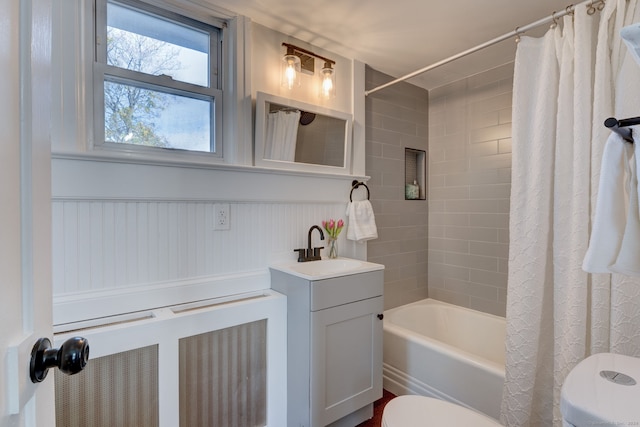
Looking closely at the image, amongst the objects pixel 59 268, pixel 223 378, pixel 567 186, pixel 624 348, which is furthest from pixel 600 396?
pixel 59 268

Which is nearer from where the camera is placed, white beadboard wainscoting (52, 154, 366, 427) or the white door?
the white door

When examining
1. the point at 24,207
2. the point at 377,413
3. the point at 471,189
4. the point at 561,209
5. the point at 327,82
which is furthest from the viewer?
the point at 471,189

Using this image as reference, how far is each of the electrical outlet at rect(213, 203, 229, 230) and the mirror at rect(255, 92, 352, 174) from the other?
1.05 feet

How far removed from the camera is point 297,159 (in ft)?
6.48

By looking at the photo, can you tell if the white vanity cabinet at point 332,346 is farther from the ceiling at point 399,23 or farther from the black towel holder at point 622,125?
the ceiling at point 399,23

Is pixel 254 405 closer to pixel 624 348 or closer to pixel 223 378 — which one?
pixel 223 378

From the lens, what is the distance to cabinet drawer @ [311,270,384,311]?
1.55 m

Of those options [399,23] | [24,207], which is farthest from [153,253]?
[399,23]

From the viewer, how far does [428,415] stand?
123 cm

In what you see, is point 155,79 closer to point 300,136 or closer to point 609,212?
point 300,136

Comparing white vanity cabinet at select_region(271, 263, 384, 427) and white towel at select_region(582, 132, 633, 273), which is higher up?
white towel at select_region(582, 132, 633, 273)

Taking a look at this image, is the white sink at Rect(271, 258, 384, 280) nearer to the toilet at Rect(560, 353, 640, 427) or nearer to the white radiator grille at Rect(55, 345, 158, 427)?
the white radiator grille at Rect(55, 345, 158, 427)

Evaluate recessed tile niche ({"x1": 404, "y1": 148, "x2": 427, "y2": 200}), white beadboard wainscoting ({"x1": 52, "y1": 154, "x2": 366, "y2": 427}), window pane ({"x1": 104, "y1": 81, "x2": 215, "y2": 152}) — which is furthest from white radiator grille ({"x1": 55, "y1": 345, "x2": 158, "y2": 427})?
recessed tile niche ({"x1": 404, "y1": 148, "x2": 427, "y2": 200})

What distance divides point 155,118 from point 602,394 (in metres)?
1.97
